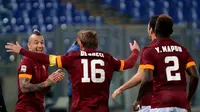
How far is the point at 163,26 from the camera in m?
4.62

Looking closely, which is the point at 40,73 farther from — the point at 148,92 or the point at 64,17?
the point at 64,17

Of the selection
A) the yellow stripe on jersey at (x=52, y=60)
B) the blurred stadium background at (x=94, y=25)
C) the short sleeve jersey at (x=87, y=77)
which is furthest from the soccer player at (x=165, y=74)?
the blurred stadium background at (x=94, y=25)

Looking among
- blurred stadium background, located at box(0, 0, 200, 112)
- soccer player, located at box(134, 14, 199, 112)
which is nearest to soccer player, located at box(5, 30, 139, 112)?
soccer player, located at box(134, 14, 199, 112)

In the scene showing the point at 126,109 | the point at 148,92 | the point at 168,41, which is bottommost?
the point at 126,109

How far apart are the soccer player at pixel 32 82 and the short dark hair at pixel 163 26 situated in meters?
1.21

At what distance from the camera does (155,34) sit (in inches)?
186

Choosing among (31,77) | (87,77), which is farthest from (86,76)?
(31,77)

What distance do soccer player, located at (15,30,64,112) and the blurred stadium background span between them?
322cm

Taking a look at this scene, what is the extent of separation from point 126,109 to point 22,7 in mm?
3227

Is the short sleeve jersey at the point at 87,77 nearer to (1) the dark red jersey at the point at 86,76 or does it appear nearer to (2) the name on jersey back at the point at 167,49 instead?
(1) the dark red jersey at the point at 86,76

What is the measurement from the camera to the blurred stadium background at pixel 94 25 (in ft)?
30.2

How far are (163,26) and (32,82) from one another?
5.46ft

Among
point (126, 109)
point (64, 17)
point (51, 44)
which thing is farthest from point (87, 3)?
point (126, 109)

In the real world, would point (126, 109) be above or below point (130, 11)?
below
